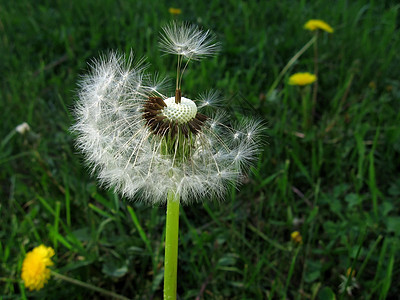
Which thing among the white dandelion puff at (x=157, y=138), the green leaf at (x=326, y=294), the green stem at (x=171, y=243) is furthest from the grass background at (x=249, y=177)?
the green stem at (x=171, y=243)

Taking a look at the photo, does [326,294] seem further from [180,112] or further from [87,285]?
[180,112]

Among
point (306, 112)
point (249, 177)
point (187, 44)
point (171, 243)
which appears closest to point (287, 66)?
point (306, 112)

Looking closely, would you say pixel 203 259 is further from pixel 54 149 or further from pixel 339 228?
pixel 54 149

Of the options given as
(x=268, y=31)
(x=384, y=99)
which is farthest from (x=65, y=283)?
(x=268, y=31)

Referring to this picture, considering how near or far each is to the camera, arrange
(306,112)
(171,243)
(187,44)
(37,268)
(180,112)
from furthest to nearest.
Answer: (306,112), (37,268), (187,44), (171,243), (180,112)

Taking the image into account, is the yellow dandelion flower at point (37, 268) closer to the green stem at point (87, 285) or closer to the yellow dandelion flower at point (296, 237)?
the green stem at point (87, 285)
